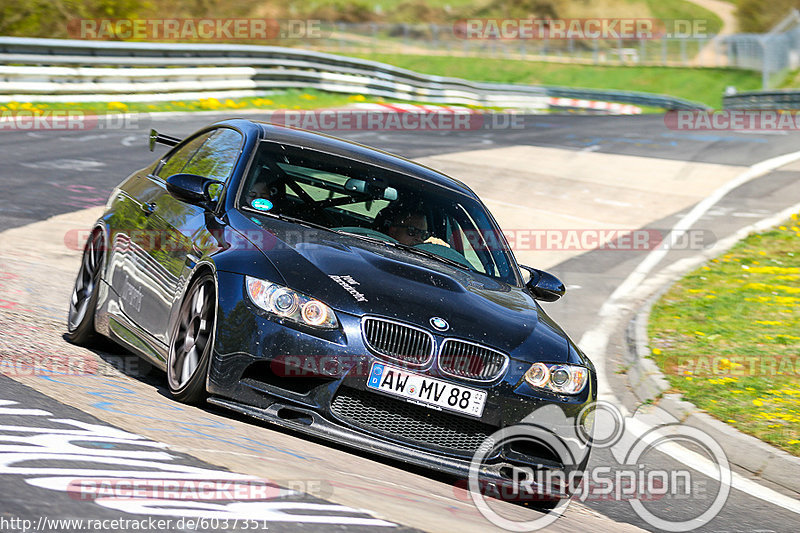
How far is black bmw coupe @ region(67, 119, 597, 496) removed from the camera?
5355 millimetres

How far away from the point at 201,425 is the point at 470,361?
51.1 inches

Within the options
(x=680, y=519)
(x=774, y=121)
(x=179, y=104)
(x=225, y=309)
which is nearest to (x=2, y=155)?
(x=179, y=104)

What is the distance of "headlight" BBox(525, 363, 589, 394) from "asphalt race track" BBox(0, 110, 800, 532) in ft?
1.97

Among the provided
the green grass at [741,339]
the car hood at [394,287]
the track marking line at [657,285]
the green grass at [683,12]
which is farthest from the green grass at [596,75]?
the car hood at [394,287]

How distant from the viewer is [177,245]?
632 cm

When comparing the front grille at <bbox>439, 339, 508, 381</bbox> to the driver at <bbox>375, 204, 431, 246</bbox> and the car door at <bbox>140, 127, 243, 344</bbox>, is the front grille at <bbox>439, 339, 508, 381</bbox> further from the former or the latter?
the car door at <bbox>140, 127, 243, 344</bbox>

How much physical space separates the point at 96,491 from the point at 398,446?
178 centimetres

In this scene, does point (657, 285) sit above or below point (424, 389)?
below

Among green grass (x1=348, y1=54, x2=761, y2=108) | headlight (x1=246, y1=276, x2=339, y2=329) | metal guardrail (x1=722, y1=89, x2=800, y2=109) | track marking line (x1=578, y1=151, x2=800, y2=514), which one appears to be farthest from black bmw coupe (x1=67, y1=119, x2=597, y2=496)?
green grass (x1=348, y1=54, x2=761, y2=108)

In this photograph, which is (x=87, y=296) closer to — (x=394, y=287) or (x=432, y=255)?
(x=432, y=255)

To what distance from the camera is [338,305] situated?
5426 millimetres

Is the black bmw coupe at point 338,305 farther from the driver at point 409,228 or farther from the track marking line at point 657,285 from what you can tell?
the track marking line at point 657,285

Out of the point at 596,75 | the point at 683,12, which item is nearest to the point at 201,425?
the point at 596,75

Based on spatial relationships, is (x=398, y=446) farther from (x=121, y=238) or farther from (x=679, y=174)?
(x=679, y=174)
